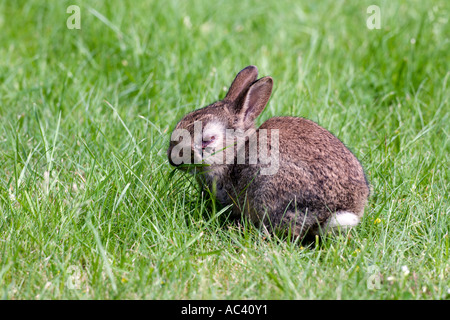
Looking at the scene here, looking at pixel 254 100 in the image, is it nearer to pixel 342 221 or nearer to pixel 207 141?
pixel 207 141

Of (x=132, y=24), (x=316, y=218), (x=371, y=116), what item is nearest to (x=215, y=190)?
(x=316, y=218)

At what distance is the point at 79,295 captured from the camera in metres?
3.28

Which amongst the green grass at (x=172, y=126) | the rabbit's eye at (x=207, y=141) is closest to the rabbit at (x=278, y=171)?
the rabbit's eye at (x=207, y=141)

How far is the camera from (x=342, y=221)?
397 centimetres

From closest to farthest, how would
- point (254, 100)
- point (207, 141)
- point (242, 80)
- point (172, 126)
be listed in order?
1. point (207, 141)
2. point (254, 100)
3. point (242, 80)
4. point (172, 126)

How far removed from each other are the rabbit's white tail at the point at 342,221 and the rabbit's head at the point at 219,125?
2.62ft

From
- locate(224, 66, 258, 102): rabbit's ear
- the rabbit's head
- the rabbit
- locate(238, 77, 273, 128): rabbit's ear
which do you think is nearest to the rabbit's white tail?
the rabbit

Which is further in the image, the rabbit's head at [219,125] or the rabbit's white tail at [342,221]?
the rabbit's head at [219,125]

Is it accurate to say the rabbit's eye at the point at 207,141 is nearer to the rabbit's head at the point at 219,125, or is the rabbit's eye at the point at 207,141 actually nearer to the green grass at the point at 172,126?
the rabbit's head at the point at 219,125

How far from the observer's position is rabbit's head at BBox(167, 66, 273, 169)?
161 inches

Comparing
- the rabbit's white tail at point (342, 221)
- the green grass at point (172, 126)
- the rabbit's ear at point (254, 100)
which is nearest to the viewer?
the green grass at point (172, 126)

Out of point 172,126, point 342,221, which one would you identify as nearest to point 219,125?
point 172,126

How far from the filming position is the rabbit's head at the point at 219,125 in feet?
13.4

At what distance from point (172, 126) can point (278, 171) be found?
138 cm
